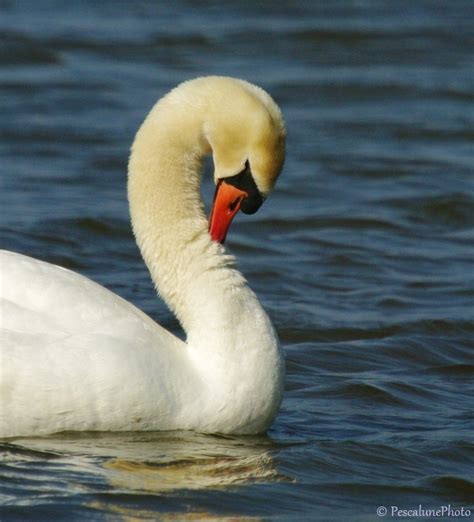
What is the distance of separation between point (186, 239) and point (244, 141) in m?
0.66

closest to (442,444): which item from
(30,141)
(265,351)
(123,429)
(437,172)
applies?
(265,351)

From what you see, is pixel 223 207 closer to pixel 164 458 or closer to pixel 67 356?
pixel 67 356

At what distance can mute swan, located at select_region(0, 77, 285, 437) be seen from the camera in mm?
6906

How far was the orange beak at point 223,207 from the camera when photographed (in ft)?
24.4

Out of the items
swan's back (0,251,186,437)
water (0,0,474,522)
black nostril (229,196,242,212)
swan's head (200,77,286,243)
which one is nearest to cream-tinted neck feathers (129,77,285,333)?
swan's head (200,77,286,243)

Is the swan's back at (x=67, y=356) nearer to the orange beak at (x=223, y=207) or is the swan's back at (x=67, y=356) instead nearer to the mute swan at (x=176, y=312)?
the mute swan at (x=176, y=312)

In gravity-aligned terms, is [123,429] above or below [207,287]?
below

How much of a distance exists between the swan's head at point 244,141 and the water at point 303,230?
1.23 meters

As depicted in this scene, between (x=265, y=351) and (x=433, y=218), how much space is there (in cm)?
594

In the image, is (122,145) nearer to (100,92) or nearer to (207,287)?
(100,92)

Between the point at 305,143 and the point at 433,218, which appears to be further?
→ the point at 305,143

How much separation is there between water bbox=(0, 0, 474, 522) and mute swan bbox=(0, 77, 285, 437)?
0.18 metres

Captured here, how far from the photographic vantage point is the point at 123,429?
23.2ft

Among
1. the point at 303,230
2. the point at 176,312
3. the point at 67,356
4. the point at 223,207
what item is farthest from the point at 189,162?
the point at 303,230
